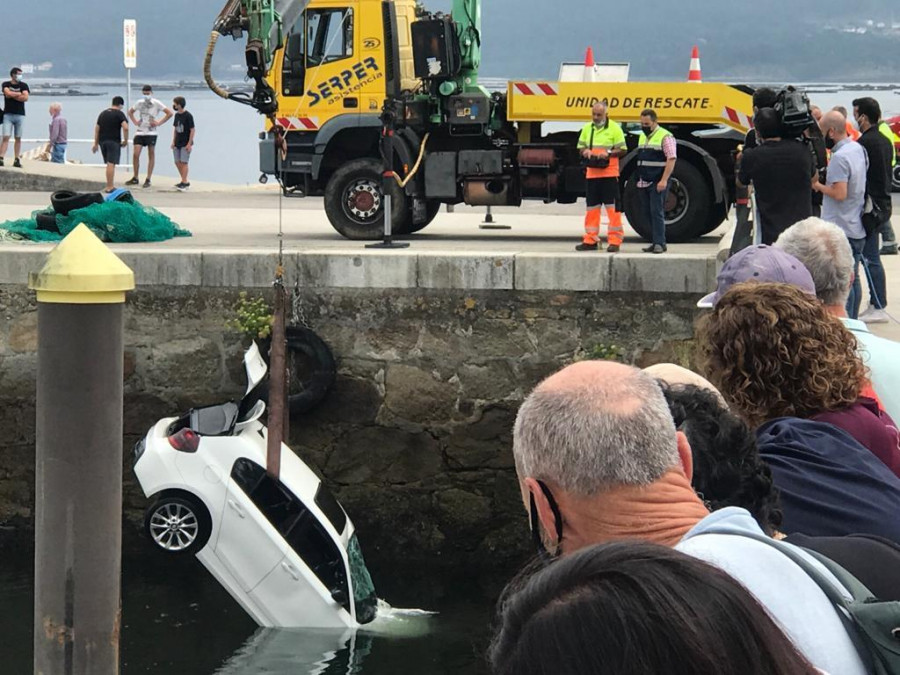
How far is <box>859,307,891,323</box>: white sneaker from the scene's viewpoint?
31.8 ft

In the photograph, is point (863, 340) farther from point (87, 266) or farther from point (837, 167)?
point (837, 167)

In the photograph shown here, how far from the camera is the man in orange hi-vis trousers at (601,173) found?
35.6ft

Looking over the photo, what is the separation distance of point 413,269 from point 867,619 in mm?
7888

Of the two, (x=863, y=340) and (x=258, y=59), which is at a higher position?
(x=258, y=59)

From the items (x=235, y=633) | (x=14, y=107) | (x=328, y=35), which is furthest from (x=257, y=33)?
(x=14, y=107)

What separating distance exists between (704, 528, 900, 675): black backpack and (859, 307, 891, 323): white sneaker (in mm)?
8102

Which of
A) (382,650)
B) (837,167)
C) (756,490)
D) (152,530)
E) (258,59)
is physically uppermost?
(258,59)

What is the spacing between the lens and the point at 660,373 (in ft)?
9.13

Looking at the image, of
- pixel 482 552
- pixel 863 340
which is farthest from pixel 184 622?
pixel 863 340

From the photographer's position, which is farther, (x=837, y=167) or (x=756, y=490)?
(x=837, y=167)

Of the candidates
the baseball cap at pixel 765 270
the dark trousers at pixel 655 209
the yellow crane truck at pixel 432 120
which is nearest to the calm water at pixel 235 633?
the dark trousers at pixel 655 209

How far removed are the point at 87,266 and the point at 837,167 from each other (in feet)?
19.4

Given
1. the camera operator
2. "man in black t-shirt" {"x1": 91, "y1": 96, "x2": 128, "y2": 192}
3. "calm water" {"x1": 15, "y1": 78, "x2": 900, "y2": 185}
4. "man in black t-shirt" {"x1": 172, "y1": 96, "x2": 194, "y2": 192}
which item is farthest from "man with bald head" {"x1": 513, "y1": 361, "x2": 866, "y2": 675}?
"man in black t-shirt" {"x1": 172, "y1": 96, "x2": 194, "y2": 192}

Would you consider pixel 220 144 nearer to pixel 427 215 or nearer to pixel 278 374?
pixel 427 215
